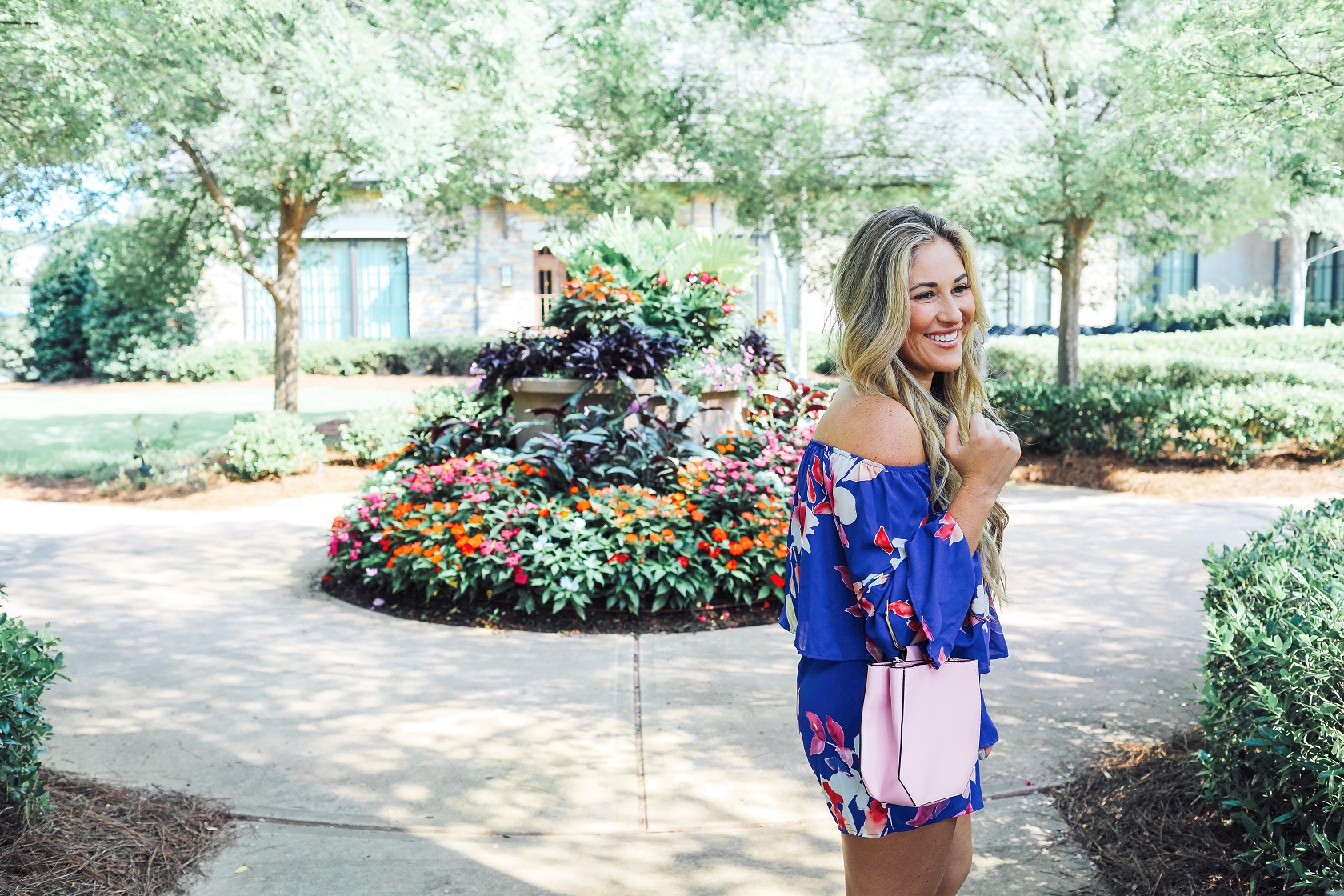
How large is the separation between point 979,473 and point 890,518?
0.20 metres

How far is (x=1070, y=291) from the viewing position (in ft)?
36.7

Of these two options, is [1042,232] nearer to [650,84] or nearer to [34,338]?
[650,84]

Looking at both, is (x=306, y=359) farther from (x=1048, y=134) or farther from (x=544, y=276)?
(x=1048, y=134)

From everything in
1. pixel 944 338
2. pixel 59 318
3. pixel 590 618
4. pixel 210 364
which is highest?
pixel 59 318

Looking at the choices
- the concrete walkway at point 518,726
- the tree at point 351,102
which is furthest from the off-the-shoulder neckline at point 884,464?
the tree at point 351,102

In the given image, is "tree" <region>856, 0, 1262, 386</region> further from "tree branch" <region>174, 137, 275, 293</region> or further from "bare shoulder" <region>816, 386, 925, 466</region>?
"bare shoulder" <region>816, 386, 925, 466</region>

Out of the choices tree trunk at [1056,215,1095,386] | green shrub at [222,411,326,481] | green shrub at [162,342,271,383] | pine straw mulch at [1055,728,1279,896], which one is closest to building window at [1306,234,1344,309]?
tree trunk at [1056,215,1095,386]

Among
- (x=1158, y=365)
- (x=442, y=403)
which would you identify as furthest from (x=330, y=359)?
(x=1158, y=365)

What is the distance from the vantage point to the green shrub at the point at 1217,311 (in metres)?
21.3

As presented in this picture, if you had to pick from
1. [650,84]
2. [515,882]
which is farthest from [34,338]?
[515,882]

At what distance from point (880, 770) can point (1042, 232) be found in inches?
373

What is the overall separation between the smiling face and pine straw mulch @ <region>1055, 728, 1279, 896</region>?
1.71 metres

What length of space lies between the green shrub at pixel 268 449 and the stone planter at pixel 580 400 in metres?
3.94

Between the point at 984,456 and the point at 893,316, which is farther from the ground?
the point at 893,316
